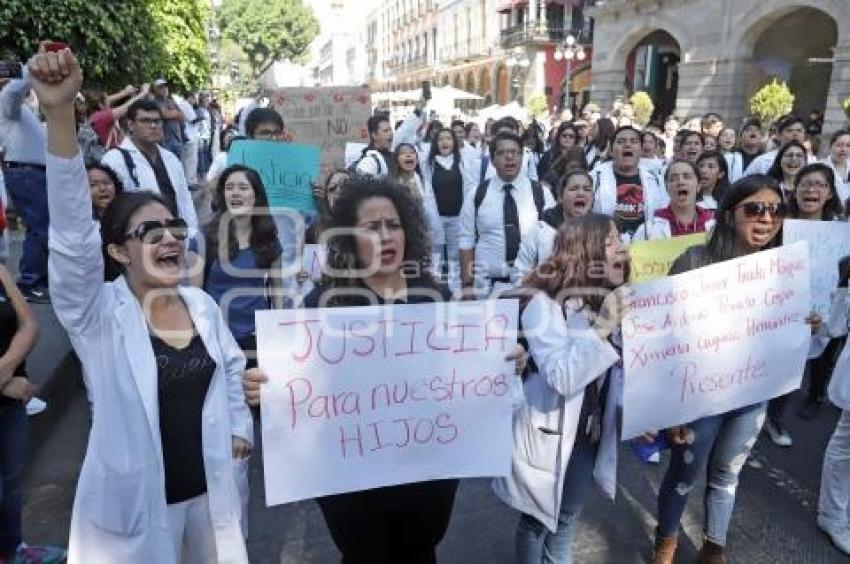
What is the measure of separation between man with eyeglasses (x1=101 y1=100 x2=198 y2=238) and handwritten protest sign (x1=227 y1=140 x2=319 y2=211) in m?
0.47

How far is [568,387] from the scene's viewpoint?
2.20 metres

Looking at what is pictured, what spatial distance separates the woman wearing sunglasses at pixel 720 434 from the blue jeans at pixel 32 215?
5.12m

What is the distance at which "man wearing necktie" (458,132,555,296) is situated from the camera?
4.79 metres

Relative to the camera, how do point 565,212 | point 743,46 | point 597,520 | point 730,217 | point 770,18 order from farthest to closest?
point 743,46
point 770,18
point 565,212
point 597,520
point 730,217

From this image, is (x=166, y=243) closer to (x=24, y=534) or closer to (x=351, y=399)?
(x=351, y=399)

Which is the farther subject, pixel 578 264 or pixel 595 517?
pixel 595 517

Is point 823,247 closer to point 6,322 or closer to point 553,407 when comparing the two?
point 553,407

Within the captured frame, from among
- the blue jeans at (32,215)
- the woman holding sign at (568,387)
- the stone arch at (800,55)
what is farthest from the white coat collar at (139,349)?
the stone arch at (800,55)

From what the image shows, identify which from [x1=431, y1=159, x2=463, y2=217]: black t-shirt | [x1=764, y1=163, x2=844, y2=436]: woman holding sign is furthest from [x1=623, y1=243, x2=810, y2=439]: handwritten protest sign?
[x1=431, y1=159, x2=463, y2=217]: black t-shirt

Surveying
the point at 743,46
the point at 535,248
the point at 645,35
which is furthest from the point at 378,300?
the point at 645,35

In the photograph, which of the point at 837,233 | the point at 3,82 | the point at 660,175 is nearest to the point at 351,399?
the point at 837,233

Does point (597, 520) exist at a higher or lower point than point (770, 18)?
lower

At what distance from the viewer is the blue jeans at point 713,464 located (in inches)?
106

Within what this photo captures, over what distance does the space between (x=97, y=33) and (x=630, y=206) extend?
6829 mm
